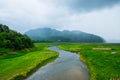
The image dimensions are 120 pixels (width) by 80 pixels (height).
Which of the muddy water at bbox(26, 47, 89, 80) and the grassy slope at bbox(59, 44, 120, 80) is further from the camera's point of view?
the muddy water at bbox(26, 47, 89, 80)

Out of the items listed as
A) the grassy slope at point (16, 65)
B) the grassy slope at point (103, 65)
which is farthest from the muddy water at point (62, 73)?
the grassy slope at point (16, 65)

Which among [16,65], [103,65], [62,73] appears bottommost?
[62,73]

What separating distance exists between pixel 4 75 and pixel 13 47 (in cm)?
6503

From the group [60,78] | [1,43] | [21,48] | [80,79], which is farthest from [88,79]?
[21,48]

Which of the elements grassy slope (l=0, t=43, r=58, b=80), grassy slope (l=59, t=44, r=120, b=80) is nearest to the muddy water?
grassy slope (l=59, t=44, r=120, b=80)

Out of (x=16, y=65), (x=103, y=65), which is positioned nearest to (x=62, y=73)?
(x=103, y=65)

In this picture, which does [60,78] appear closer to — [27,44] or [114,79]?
[114,79]

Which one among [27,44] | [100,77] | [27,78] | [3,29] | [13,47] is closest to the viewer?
[100,77]

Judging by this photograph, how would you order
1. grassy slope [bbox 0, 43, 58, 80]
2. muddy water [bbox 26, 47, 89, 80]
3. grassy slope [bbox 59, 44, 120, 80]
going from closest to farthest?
grassy slope [bbox 59, 44, 120, 80] < muddy water [bbox 26, 47, 89, 80] < grassy slope [bbox 0, 43, 58, 80]

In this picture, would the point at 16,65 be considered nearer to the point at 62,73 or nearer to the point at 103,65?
the point at 62,73

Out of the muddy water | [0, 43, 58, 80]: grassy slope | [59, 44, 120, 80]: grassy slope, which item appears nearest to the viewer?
[59, 44, 120, 80]: grassy slope

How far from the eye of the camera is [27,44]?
412 feet

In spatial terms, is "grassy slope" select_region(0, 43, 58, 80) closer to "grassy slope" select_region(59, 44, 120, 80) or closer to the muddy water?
the muddy water

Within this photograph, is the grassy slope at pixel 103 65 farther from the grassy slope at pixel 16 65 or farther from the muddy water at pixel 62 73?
the grassy slope at pixel 16 65
